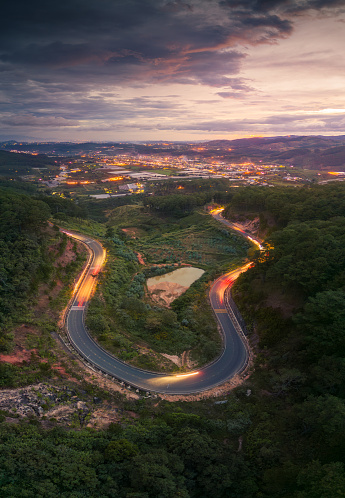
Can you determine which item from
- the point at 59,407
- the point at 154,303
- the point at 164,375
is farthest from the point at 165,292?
the point at 59,407

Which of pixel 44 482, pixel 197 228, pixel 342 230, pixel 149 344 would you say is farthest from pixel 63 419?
pixel 197 228

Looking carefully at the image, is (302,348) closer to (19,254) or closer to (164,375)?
(164,375)

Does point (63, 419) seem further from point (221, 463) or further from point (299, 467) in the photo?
point (299, 467)

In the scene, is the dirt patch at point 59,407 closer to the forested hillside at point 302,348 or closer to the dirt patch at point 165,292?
the forested hillside at point 302,348

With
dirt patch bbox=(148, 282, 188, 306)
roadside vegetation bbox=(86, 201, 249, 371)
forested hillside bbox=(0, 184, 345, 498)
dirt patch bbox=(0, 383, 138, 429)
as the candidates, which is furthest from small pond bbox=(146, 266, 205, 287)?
dirt patch bbox=(0, 383, 138, 429)

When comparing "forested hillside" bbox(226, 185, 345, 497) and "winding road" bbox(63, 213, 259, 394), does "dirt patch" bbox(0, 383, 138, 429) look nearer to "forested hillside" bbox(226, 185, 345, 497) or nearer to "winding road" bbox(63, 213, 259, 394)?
"winding road" bbox(63, 213, 259, 394)
